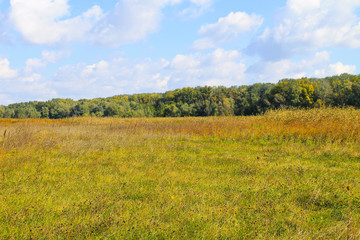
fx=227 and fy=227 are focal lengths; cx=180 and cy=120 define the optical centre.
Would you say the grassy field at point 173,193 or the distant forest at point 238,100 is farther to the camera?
the distant forest at point 238,100

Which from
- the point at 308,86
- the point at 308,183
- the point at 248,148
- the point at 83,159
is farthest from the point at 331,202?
the point at 308,86

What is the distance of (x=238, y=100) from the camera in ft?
227

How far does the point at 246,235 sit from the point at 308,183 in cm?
314

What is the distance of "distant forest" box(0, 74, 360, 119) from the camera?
4709 cm

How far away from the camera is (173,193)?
15.5 feet

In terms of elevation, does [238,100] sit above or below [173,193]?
above

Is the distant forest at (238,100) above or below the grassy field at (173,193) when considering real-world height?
above

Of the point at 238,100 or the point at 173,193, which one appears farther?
the point at 238,100

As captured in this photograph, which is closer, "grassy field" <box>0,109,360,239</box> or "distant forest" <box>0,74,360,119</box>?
"grassy field" <box>0,109,360,239</box>

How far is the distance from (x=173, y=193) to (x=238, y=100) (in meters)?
67.4

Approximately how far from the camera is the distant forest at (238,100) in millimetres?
47094

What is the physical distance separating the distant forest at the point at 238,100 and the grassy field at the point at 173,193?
3748 centimetres

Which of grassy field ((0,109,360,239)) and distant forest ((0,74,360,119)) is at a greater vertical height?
distant forest ((0,74,360,119))

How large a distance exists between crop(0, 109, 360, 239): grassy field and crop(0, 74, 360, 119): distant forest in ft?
123
